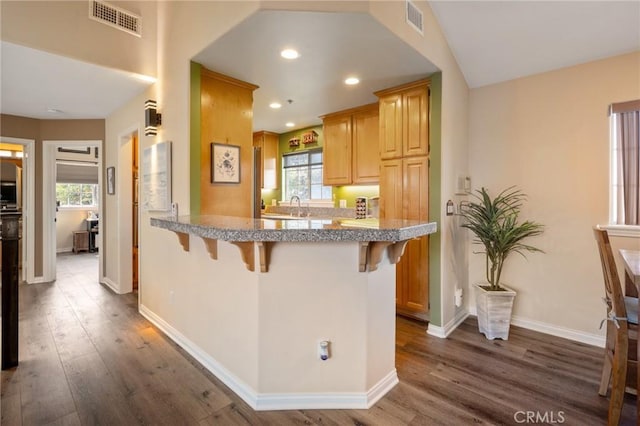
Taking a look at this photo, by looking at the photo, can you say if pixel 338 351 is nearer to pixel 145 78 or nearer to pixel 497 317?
pixel 497 317

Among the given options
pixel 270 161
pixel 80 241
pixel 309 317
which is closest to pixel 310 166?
pixel 270 161

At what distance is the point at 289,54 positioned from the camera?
2455 mm

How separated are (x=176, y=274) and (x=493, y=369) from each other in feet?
8.79

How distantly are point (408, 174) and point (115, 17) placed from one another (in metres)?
3.18

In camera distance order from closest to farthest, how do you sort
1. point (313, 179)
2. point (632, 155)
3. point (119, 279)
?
1. point (632, 155)
2. point (119, 279)
3. point (313, 179)

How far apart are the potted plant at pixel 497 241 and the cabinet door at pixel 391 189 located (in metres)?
0.69

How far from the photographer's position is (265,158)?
5617 millimetres

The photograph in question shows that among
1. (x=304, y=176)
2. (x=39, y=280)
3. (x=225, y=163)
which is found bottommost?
(x=39, y=280)

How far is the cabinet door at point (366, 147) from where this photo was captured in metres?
3.91

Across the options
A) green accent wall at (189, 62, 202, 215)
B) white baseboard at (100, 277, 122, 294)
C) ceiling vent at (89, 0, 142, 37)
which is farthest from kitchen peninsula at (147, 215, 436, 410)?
white baseboard at (100, 277, 122, 294)

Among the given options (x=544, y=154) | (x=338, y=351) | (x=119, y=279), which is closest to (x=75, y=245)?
(x=119, y=279)

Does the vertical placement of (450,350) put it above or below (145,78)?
below

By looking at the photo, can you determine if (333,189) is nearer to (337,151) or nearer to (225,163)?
(337,151)

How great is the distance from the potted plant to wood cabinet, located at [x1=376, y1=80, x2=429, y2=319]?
1.71 feet
